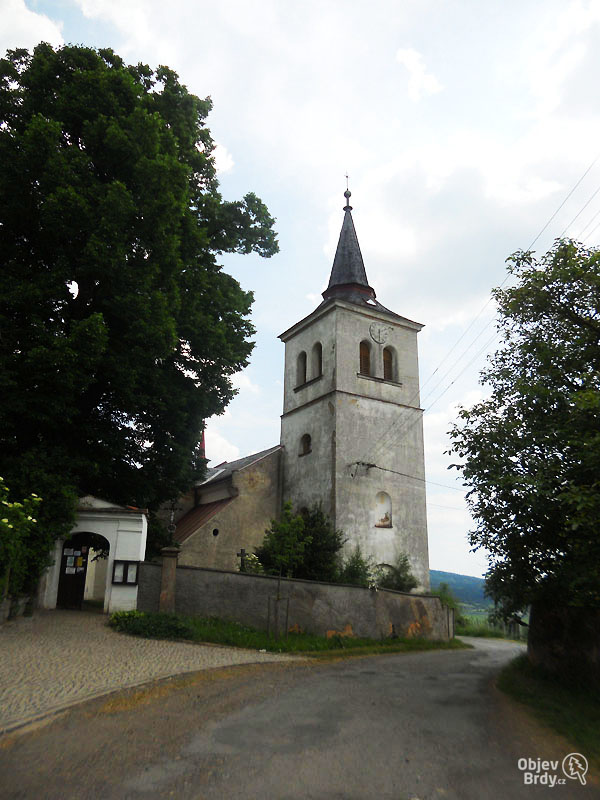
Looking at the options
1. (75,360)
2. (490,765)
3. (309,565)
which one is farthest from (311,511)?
(490,765)

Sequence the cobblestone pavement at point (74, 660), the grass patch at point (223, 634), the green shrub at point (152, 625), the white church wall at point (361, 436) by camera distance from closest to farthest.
Answer: the cobblestone pavement at point (74, 660) < the green shrub at point (152, 625) < the grass patch at point (223, 634) < the white church wall at point (361, 436)

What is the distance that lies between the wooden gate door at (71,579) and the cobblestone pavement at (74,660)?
194 cm

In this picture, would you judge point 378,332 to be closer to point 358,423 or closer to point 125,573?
point 358,423

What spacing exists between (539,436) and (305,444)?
16915mm

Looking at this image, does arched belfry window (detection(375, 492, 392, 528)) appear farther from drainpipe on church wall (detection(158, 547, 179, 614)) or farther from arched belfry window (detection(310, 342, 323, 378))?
drainpipe on church wall (detection(158, 547, 179, 614))

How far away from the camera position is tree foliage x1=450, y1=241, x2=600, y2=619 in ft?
30.4

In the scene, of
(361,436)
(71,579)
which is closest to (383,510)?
(361,436)

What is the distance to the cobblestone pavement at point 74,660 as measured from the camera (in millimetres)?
7762

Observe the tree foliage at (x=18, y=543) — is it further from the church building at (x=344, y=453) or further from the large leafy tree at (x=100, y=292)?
the church building at (x=344, y=453)

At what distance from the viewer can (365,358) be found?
27156mm

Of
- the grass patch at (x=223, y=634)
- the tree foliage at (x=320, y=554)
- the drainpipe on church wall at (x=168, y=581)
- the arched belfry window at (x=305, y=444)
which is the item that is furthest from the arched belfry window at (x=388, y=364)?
the drainpipe on church wall at (x=168, y=581)

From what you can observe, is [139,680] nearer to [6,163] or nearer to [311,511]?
[6,163]

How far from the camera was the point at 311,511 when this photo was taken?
24.1 meters

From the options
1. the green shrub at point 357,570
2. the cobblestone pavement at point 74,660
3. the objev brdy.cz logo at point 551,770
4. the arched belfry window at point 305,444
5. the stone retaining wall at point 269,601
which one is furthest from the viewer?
the arched belfry window at point 305,444
